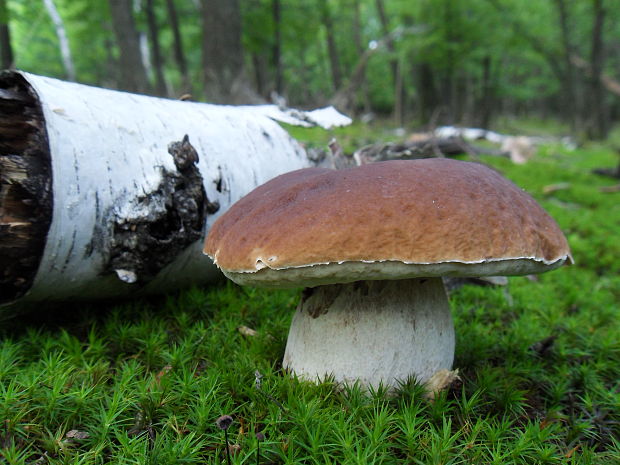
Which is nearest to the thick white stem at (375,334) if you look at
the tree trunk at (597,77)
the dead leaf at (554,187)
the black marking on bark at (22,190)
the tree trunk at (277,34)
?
the black marking on bark at (22,190)

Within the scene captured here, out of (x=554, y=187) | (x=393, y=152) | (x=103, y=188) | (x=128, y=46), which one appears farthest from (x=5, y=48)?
(x=554, y=187)

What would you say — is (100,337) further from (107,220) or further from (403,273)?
(403,273)

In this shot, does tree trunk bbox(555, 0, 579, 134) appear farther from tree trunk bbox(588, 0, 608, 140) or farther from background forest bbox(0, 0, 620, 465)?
background forest bbox(0, 0, 620, 465)

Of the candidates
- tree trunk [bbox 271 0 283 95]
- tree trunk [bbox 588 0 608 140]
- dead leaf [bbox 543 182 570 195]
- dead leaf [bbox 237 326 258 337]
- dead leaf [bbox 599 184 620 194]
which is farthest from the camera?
tree trunk [bbox 588 0 608 140]

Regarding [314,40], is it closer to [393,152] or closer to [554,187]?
[554,187]

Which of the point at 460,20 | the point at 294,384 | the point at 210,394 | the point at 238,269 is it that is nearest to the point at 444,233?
the point at 238,269

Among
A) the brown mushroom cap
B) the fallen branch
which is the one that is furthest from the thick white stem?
the fallen branch

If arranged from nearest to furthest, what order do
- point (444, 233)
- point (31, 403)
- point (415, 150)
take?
1. point (444, 233)
2. point (31, 403)
3. point (415, 150)
